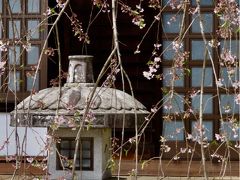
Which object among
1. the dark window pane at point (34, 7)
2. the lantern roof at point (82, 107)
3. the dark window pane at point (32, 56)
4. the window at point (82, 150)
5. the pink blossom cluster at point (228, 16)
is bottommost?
the window at point (82, 150)

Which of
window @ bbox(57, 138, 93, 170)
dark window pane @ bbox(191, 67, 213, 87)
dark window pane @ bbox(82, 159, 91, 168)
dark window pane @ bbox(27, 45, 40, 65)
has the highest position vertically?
dark window pane @ bbox(27, 45, 40, 65)

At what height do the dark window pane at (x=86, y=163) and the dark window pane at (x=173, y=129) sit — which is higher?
the dark window pane at (x=173, y=129)

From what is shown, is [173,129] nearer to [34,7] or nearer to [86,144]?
[86,144]

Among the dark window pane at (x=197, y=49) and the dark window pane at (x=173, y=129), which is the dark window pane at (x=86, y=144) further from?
the dark window pane at (x=197, y=49)

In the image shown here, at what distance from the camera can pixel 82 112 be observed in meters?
4.74

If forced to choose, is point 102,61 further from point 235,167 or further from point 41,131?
point 235,167

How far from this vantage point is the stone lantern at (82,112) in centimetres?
495

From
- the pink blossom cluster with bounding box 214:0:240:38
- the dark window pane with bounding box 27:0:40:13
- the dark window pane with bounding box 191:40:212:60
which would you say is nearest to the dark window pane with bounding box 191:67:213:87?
the dark window pane with bounding box 191:40:212:60

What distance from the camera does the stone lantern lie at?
4.95 m

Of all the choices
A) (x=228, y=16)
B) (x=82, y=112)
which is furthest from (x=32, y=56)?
(x=228, y=16)

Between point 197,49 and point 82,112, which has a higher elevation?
point 197,49

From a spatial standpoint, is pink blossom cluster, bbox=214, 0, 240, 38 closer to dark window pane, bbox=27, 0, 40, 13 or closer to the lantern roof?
the lantern roof

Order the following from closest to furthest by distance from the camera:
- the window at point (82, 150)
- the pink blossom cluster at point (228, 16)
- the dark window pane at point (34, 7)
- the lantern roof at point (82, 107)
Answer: the pink blossom cluster at point (228, 16) < the lantern roof at point (82, 107) < the window at point (82, 150) < the dark window pane at point (34, 7)

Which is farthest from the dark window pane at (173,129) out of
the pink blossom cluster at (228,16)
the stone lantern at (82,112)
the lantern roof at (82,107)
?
the pink blossom cluster at (228,16)
